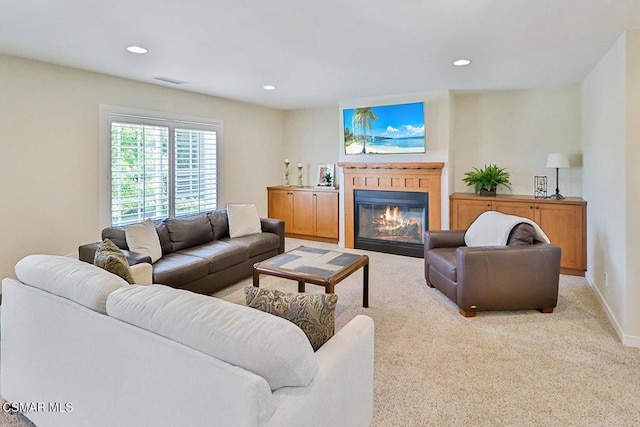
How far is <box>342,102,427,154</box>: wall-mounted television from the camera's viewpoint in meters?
5.58

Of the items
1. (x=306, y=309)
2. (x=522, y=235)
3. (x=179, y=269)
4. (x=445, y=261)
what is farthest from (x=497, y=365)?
(x=179, y=269)

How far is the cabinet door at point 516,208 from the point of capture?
15.9ft

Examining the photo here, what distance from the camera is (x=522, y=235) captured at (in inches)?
138

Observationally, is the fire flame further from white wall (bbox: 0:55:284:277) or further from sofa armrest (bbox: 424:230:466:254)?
white wall (bbox: 0:55:284:277)

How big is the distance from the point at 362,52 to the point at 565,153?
337cm

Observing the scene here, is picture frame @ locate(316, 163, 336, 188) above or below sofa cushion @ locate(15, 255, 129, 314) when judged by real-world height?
above

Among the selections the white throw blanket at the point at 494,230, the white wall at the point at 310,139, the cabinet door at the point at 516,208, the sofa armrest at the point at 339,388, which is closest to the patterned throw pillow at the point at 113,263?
the sofa armrest at the point at 339,388

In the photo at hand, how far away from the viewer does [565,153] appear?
16.6ft

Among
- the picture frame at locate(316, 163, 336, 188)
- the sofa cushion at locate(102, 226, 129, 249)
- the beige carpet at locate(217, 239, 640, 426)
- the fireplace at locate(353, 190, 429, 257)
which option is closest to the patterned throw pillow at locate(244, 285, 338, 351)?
the beige carpet at locate(217, 239, 640, 426)

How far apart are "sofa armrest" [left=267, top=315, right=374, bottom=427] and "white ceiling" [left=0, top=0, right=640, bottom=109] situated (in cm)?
207

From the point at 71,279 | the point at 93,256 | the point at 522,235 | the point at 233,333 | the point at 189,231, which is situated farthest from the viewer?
the point at 189,231

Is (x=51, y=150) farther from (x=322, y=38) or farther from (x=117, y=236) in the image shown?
(x=322, y=38)

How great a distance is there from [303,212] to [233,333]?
219 inches

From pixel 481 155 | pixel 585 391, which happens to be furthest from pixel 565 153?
pixel 585 391
